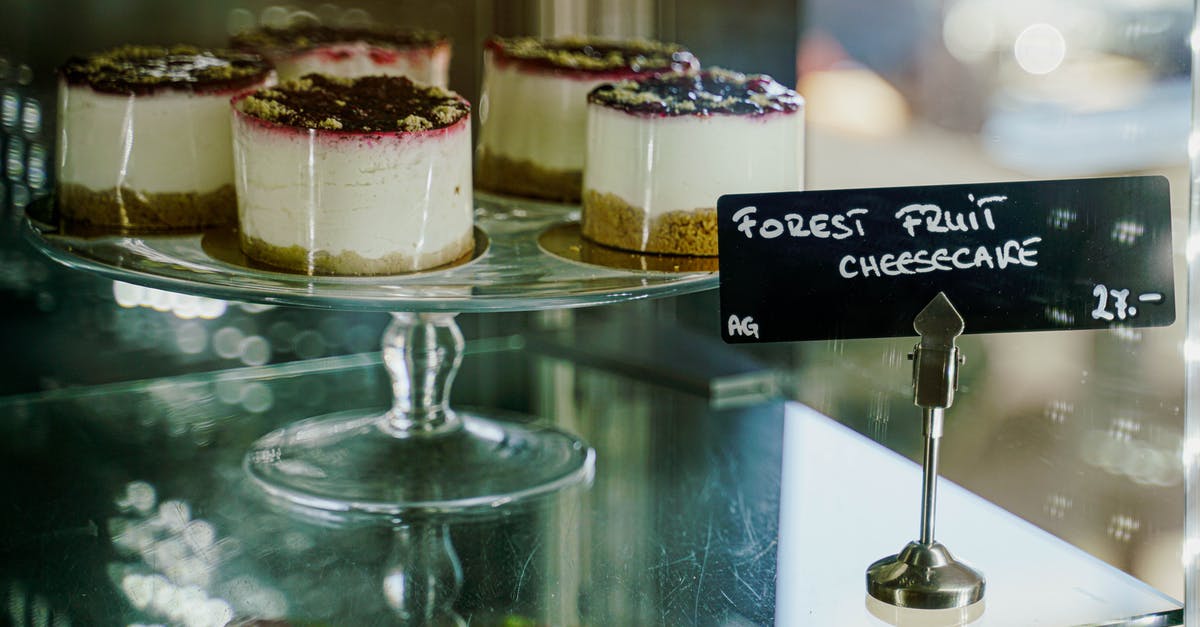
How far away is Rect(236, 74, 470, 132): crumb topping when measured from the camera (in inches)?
34.4

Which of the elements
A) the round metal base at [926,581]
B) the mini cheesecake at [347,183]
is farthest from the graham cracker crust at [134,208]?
Answer: the round metal base at [926,581]

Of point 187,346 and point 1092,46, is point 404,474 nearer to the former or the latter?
point 187,346

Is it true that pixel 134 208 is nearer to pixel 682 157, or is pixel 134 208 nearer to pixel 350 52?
pixel 350 52

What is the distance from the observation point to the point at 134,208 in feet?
3.24

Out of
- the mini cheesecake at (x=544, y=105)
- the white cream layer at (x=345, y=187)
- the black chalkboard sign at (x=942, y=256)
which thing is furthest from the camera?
the mini cheesecake at (x=544, y=105)

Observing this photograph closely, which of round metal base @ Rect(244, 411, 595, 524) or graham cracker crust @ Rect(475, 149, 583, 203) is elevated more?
graham cracker crust @ Rect(475, 149, 583, 203)

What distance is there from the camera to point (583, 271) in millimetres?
910

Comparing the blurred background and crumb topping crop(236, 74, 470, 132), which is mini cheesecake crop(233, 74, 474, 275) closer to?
crumb topping crop(236, 74, 470, 132)

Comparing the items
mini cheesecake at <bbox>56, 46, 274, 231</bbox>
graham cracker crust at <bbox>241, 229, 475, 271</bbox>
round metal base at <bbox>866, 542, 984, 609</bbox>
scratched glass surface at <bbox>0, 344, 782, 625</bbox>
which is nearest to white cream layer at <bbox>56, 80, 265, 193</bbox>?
mini cheesecake at <bbox>56, 46, 274, 231</bbox>

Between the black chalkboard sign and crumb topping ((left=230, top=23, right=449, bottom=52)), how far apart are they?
0.53 m

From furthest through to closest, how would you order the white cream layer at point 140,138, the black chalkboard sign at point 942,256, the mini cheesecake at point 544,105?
the mini cheesecake at point 544,105 → the white cream layer at point 140,138 → the black chalkboard sign at point 942,256

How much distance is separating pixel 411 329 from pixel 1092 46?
0.56 metres

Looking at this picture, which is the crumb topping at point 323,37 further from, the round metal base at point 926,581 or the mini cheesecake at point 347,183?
the round metal base at point 926,581

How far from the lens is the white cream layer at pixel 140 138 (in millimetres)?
972
